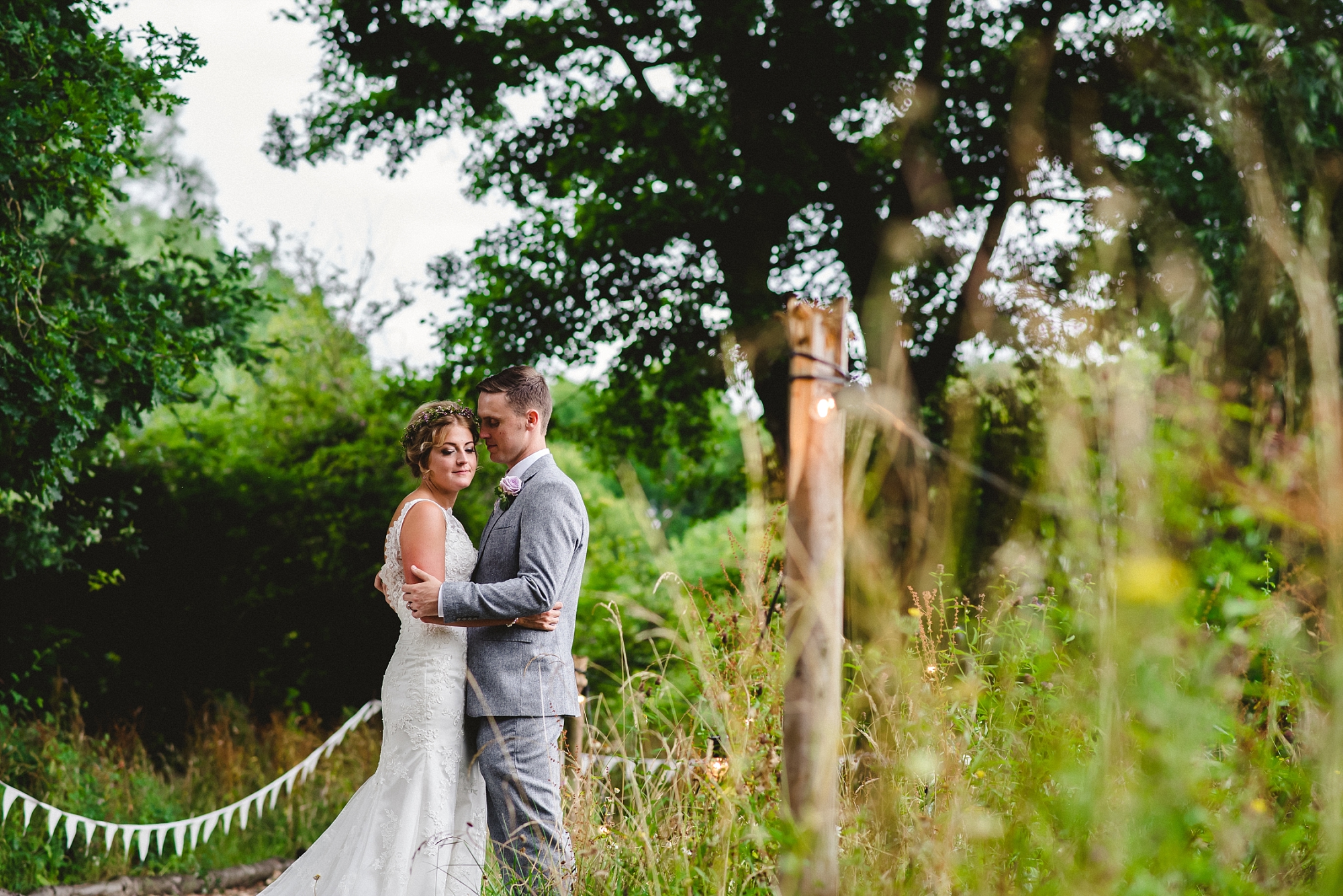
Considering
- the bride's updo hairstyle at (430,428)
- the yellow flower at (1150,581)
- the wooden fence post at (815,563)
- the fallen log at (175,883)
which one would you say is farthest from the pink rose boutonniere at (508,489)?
the fallen log at (175,883)

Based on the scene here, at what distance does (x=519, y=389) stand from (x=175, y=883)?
11.6 feet

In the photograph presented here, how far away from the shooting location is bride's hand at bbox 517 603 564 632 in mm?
3029

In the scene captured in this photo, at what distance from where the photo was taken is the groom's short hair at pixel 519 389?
3197 mm

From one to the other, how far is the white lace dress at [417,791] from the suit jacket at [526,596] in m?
0.11

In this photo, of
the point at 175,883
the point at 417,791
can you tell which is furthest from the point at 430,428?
the point at 175,883

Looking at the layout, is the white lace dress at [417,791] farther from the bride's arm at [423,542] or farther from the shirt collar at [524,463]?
the shirt collar at [524,463]

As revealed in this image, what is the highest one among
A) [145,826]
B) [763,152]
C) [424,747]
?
[763,152]

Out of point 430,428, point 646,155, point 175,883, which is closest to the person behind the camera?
point 430,428

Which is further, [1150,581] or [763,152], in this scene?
[763,152]

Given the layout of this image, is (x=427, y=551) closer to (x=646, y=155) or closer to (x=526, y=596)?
(x=526, y=596)

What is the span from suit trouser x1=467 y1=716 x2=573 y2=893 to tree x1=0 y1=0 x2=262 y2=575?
3.08 meters

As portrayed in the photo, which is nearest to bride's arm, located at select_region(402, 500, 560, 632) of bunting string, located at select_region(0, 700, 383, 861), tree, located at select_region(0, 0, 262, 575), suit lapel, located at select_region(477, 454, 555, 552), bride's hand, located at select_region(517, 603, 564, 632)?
bride's hand, located at select_region(517, 603, 564, 632)

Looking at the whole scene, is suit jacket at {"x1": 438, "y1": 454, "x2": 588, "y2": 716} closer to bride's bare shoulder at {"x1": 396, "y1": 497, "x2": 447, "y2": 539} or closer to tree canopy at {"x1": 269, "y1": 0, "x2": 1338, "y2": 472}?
bride's bare shoulder at {"x1": 396, "y1": 497, "x2": 447, "y2": 539}

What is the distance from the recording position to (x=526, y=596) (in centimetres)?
294
